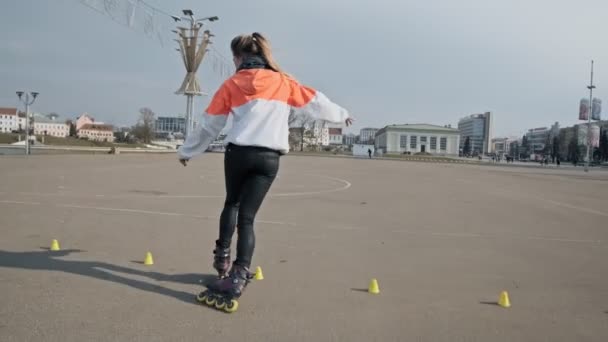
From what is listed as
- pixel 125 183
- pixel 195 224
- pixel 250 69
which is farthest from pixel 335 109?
pixel 125 183

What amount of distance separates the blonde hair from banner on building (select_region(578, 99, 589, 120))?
60.7 m

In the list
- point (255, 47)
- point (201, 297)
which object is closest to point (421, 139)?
point (255, 47)

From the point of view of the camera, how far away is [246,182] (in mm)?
3518

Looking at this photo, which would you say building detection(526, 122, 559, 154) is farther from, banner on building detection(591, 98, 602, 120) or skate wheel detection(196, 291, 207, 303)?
skate wheel detection(196, 291, 207, 303)

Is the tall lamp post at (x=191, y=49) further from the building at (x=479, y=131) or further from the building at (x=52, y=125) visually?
Result: the building at (x=479, y=131)

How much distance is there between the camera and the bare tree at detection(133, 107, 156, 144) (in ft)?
258

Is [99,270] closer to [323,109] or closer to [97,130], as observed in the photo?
[323,109]

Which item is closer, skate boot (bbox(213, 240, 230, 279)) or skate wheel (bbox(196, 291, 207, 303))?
skate wheel (bbox(196, 291, 207, 303))

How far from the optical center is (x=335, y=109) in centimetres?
390

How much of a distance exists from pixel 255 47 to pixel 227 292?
1.90m

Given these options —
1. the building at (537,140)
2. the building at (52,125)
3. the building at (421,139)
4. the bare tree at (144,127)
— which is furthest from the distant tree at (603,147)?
the building at (52,125)

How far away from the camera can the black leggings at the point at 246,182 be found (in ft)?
11.2

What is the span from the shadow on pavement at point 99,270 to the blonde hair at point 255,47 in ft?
6.22

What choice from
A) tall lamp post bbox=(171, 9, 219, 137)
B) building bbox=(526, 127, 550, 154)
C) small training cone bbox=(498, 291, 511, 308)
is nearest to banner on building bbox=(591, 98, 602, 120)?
tall lamp post bbox=(171, 9, 219, 137)
